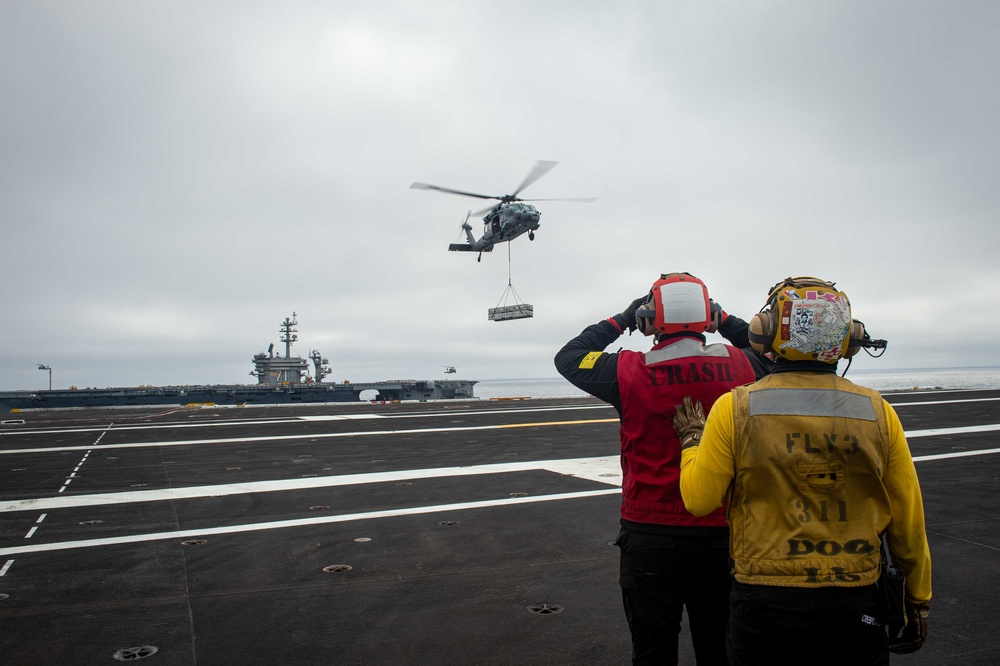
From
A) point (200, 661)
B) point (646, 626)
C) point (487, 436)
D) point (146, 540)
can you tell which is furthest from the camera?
point (487, 436)

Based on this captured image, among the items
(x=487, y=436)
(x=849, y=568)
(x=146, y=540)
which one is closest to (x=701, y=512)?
(x=849, y=568)

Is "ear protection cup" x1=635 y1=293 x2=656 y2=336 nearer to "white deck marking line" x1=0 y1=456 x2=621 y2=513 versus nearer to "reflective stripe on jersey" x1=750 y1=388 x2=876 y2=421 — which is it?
"reflective stripe on jersey" x1=750 y1=388 x2=876 y2=421

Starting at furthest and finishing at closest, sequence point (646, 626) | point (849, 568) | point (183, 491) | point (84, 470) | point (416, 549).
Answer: point (84, 470)
point (183, 491)
point (416, 549)
point (646, 626)
point (849, 568)

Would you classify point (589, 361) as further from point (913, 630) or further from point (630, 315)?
point (913, 630)

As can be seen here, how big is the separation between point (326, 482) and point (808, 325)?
879cm

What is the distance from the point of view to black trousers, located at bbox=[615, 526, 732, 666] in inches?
106

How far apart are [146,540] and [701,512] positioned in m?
6.26

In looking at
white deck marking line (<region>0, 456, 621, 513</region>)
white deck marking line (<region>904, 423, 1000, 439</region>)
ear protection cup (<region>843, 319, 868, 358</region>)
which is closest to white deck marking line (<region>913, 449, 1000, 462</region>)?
white deck marking line (<region>904, 423, 1000, 439</region>)

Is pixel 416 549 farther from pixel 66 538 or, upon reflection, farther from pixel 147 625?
pixel 66 538

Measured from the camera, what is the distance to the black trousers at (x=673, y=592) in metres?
2.70

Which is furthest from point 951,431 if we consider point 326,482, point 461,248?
point 461,248

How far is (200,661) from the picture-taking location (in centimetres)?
384

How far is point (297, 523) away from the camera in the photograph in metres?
7.31

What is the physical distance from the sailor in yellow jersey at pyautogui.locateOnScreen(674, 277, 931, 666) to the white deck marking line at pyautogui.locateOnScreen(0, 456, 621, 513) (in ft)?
23.0
